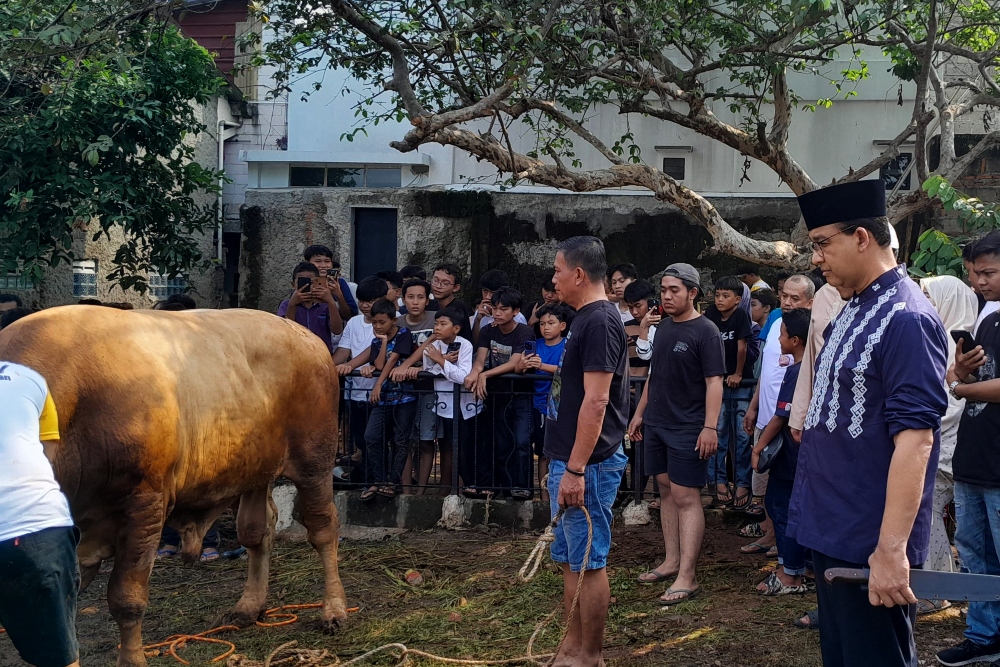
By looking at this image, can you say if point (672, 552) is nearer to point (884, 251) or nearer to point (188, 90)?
point (884, 251)

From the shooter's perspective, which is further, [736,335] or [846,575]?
[736,335]

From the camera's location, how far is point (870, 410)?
10.0 ft

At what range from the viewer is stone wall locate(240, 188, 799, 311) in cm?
1224

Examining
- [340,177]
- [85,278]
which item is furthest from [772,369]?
[85,278]

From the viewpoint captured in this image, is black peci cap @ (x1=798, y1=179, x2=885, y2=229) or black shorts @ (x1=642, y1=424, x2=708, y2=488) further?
black shorts @ (x1=642, y1=424, x2=708, y2=488)

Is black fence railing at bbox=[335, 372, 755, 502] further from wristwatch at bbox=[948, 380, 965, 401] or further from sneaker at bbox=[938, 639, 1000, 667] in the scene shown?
wristwatch at bbox=[948, 380, 965, 401]

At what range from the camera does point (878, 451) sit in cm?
302

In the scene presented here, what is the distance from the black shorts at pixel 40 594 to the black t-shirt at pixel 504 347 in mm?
4399

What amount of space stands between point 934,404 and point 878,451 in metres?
0.24

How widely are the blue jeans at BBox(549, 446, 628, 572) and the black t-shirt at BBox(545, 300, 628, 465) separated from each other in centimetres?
7

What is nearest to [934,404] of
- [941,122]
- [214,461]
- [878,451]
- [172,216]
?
[878,451]

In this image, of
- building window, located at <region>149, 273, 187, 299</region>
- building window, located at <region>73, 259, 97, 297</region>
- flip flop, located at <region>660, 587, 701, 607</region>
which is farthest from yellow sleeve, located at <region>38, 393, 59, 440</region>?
building window, located at <region>149, 273, 187, 299</region>

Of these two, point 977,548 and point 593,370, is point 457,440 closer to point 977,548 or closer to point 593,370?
point 593,370

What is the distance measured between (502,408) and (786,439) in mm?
2562
